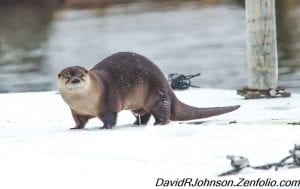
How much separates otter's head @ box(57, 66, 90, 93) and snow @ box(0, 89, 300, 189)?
0.21 meters

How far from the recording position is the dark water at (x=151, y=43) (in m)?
12.1

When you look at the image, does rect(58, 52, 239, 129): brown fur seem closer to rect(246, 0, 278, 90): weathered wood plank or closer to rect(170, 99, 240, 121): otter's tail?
rect(170, 99, 240, 121): otter's tail

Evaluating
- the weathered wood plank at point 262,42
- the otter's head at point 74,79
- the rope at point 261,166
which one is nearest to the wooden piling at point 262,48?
the weathered wood plank at point 262,42

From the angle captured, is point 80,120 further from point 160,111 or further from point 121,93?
point 160,111

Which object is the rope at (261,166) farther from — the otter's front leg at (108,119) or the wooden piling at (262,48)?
the wooden piling at (262,48)

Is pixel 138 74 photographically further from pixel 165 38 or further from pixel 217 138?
pixel 165 38

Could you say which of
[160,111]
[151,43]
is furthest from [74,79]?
[151,43]

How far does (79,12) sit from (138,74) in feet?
99.5

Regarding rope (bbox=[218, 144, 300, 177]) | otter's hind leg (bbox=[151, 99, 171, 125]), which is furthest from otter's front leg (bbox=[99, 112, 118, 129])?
rope (bbox=[218, 144, 300, 177])

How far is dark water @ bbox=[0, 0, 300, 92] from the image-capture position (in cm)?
1208

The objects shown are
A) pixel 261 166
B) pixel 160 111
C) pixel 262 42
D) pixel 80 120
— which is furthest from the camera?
pixel 262 42

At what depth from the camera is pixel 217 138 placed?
11.0 feet

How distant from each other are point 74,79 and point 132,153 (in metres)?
0.94

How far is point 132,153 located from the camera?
313 centimetres
